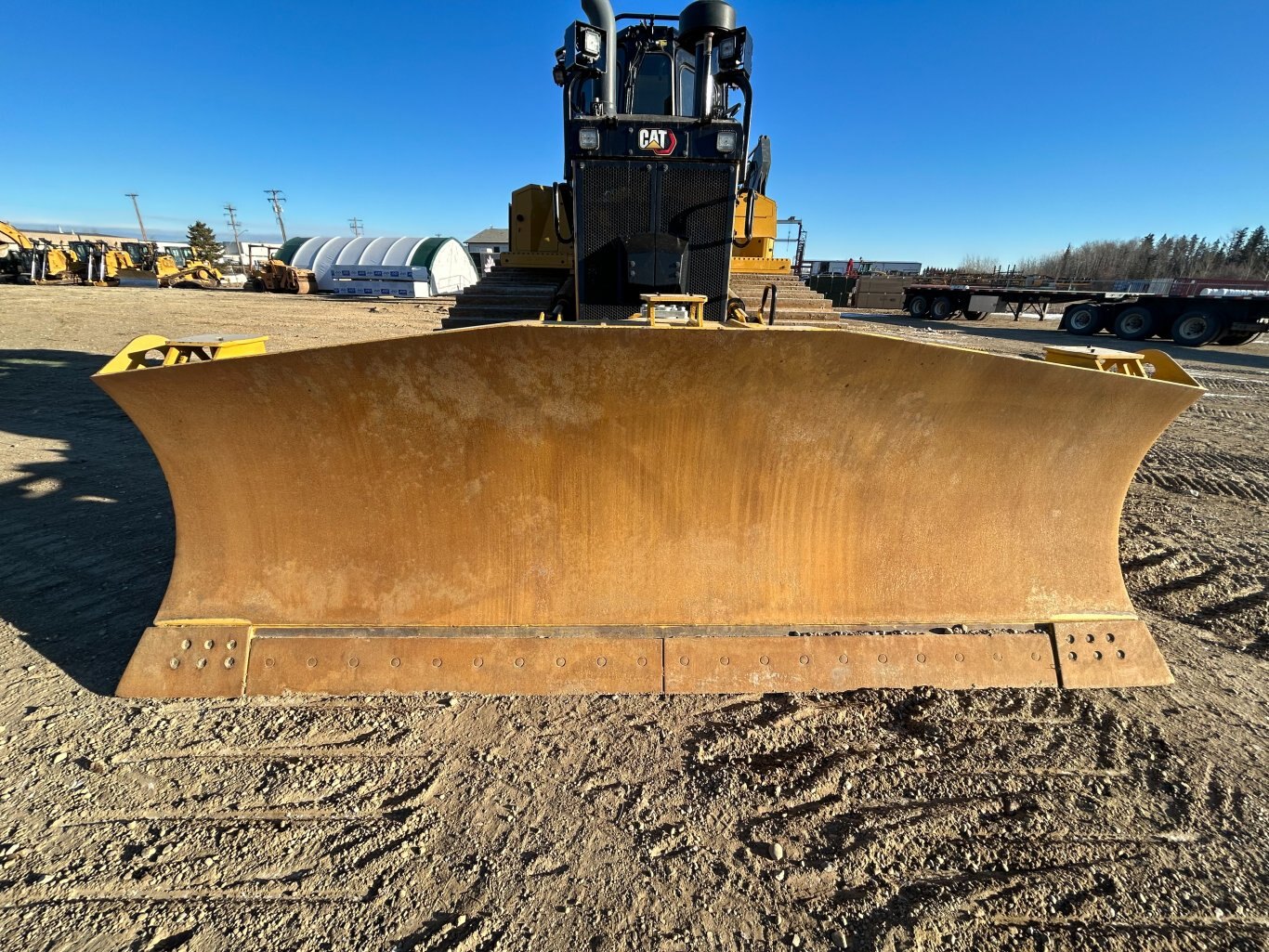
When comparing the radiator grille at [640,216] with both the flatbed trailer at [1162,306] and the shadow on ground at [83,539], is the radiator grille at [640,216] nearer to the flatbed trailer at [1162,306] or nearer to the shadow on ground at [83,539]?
the shadow on ground at [83,539]

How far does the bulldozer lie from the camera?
7.07ft

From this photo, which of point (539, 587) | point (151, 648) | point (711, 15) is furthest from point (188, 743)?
point (711, 15)

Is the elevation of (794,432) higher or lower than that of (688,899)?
higher

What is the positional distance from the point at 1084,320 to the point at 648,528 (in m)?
23.5

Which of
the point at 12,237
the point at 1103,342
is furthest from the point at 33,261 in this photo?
the point at 1103,342

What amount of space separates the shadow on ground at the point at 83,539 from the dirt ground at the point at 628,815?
0.03 metres

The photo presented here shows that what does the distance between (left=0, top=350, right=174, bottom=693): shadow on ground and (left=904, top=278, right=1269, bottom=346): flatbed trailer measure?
79.5ft

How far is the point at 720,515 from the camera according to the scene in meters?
2.38

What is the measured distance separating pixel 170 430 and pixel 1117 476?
3887 millimetres

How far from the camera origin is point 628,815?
187 centimetres

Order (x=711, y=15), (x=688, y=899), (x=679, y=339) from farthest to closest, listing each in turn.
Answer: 1. (x=711, y=15)
2. (x=679, y=339)
3. (x=688, y=899)

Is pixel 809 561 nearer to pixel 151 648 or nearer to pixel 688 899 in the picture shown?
pixel 688 899

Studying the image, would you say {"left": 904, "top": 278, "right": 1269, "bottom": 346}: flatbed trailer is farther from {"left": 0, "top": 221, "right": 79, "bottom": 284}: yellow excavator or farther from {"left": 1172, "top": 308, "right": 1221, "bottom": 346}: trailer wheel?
{"left": 0, "top": 221, "right": 79, "bottom": 284}: yellow excavator

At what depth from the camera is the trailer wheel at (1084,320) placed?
62.7 feet
